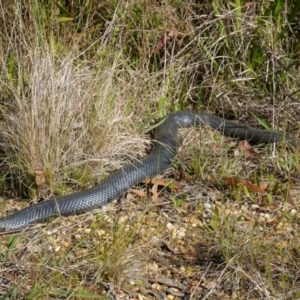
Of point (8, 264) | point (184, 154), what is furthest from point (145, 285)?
point (184, 154)

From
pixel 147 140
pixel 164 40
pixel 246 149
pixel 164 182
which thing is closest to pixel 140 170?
pixel 164 182

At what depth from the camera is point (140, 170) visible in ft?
13.3

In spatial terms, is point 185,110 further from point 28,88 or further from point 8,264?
point 8,264

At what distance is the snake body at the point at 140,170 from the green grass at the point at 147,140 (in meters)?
0.07

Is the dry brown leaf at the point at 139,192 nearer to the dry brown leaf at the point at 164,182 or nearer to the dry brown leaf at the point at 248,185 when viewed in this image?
the dry brown leaf at the point at 164,182

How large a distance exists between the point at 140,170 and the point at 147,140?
40 centimetres

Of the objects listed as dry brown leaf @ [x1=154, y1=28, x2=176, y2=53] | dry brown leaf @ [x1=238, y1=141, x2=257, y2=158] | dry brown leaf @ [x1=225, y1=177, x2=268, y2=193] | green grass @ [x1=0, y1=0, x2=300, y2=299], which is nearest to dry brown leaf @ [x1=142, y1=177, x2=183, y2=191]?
green grass @ [x1=0, y1=0, x2=300, y2=299]

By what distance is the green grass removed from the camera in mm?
3094

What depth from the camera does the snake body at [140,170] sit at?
3.62 metres

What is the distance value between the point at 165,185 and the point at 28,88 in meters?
0.91

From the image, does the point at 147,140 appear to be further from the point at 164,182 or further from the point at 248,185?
the point at 248,185

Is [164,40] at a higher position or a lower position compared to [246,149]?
higher

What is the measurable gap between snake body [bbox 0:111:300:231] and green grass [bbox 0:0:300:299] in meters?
0.07

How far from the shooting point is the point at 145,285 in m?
3.08
